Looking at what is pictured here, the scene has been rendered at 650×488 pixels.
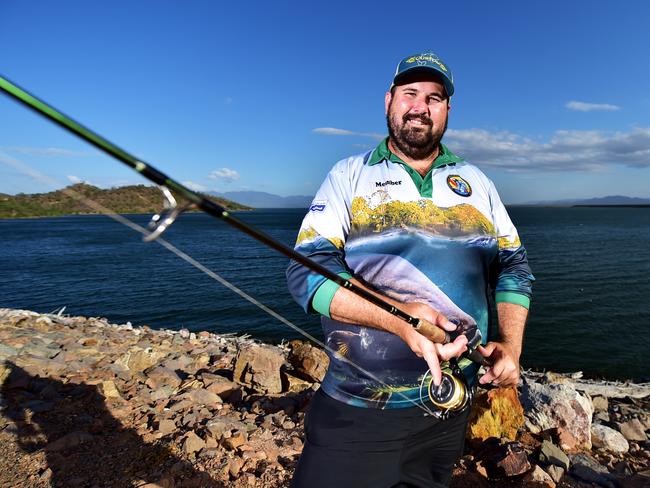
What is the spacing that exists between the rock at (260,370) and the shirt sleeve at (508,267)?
7.23m

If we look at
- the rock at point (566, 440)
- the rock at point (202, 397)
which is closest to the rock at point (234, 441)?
the rock at point (202, 397)

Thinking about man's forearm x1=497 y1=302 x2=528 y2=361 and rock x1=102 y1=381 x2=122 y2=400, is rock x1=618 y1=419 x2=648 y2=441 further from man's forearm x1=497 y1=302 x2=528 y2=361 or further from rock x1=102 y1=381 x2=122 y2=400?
rock x1=102 y1=381 x2=122 y2=400

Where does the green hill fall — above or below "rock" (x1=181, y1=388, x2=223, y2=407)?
above

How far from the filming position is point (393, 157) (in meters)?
3.00

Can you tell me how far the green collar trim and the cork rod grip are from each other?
1.19 metres

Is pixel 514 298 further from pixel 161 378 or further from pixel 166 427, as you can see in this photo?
pixel 161 378

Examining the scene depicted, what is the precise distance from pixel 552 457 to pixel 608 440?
10.5ft

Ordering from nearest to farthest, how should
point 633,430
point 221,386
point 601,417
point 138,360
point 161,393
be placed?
point 161,393
point 221,386
point 633,430
point 138,360
point 601,417

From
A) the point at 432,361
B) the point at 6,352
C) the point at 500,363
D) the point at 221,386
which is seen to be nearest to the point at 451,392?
the point at 500,363

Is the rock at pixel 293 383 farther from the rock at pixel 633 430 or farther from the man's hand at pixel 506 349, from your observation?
the rock at pixel 633 430

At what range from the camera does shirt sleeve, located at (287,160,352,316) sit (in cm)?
251

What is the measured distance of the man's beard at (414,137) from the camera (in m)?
3.01

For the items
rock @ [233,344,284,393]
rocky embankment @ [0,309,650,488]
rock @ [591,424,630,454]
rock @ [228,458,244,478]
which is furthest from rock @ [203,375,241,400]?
rock @ [591,424,630,454]

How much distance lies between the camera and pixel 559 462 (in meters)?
6.54
